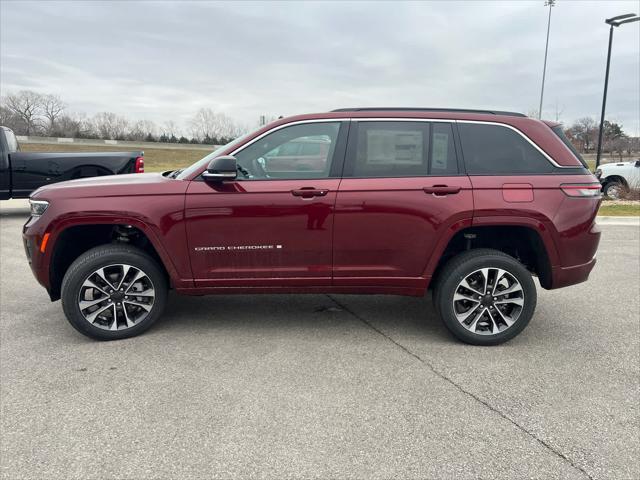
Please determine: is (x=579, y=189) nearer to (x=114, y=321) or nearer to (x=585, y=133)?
(x=114, y=321)

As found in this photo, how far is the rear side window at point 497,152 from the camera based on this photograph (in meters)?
3.79

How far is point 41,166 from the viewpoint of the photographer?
32.0ft

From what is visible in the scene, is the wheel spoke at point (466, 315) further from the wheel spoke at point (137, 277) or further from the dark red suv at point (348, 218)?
the wheel spoke at point (137, 277)

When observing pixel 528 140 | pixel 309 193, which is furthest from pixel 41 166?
pixel 528 140

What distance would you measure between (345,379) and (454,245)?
1.58 m

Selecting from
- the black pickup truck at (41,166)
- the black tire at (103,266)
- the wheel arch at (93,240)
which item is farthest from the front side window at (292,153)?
the black pickup truck at (41,166)

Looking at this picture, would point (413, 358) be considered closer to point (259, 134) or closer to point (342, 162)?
point (342, 162)

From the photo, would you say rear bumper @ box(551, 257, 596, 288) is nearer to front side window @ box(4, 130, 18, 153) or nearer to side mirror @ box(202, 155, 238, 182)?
side mirror @ box(202, 155, 238, 182)

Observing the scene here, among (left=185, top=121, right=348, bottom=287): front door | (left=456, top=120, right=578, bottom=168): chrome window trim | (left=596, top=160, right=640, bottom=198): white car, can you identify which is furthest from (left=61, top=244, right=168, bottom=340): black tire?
(left=596, top=160, right=640, bottom=198): white car

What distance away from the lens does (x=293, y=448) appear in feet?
8.21

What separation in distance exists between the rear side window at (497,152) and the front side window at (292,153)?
1093 mm

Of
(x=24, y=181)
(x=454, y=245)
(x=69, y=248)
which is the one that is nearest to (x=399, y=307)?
(x=454, y=245)

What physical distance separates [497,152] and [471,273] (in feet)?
3.31

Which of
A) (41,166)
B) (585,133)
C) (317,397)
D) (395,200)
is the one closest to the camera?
(317,397)
